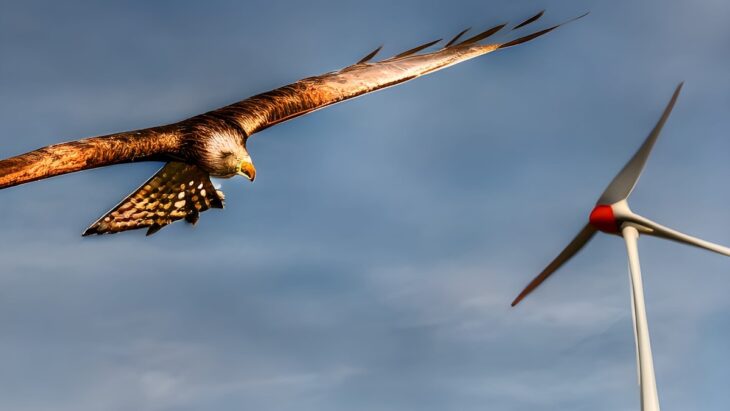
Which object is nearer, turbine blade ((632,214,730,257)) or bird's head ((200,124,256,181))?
bird's head ((200,124,256,181))

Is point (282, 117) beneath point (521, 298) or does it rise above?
above

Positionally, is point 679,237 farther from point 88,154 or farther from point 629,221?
point 88,154

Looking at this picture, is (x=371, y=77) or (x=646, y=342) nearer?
(x=371, y=77)

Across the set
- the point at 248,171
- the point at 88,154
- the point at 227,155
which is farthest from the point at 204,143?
the point at 88,154

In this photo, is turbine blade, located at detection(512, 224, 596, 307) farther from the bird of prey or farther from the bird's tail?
the bird's tail

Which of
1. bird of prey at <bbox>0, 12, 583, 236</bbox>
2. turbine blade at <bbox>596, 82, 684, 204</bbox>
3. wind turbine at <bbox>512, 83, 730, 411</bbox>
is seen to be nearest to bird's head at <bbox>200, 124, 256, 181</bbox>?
bird of prey at <bbox>0, 12, 583, 236</bbox>

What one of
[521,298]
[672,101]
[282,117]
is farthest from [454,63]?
[521,298]

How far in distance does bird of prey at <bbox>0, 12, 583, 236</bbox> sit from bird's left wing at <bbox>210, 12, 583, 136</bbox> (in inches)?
0.8

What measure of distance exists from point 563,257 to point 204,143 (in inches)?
597

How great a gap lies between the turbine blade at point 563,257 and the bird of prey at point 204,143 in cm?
944

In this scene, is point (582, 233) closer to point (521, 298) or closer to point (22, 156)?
point (521, 298)

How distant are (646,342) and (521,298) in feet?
23.1

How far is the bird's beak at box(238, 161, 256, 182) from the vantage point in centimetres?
2083

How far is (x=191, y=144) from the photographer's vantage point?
20047mm
